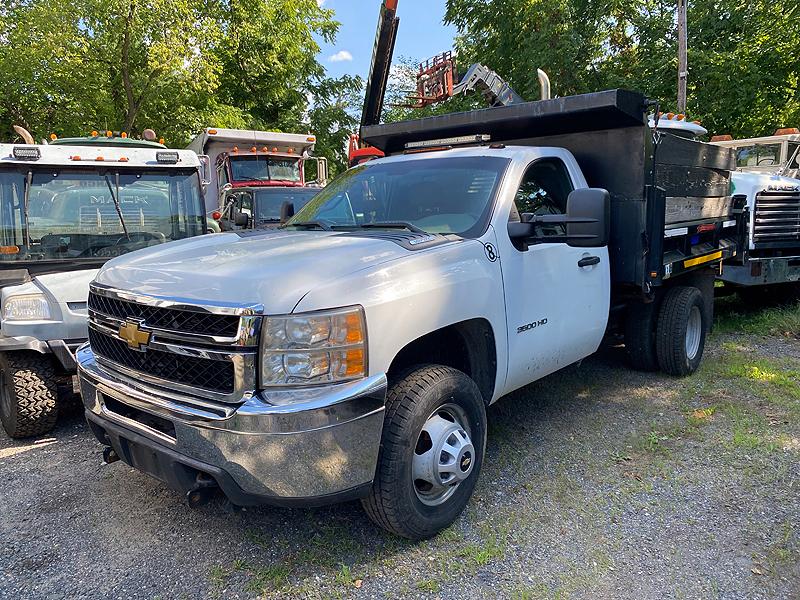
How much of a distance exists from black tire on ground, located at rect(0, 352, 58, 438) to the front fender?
9.40ft

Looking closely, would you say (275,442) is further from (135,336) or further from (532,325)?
(532,325)

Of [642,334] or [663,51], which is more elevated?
[663,51]

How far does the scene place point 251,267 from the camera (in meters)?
2.70

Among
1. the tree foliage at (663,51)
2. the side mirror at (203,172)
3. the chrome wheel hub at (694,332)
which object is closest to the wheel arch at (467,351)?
the chrome wheel hub at (694,332)

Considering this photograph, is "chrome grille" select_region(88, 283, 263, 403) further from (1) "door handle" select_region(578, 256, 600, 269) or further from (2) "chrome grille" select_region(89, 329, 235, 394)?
(1) "door handle" select_region(578, 256, 600, 269)

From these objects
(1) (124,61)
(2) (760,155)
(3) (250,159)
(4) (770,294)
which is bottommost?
(4) (770,294)

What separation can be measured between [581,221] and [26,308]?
12.2 feet

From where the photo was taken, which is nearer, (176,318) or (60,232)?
(176,318)

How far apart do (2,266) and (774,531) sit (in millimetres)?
5501

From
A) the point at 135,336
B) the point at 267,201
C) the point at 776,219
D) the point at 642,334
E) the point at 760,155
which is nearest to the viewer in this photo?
the point at 135,336

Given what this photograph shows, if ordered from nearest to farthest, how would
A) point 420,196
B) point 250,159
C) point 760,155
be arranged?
point 420,196
point 760,155
point 250,159

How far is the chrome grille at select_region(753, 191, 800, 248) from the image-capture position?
7368mm

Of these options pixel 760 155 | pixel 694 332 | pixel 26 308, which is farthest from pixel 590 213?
pixel 760 155

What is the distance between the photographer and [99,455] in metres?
4.08
